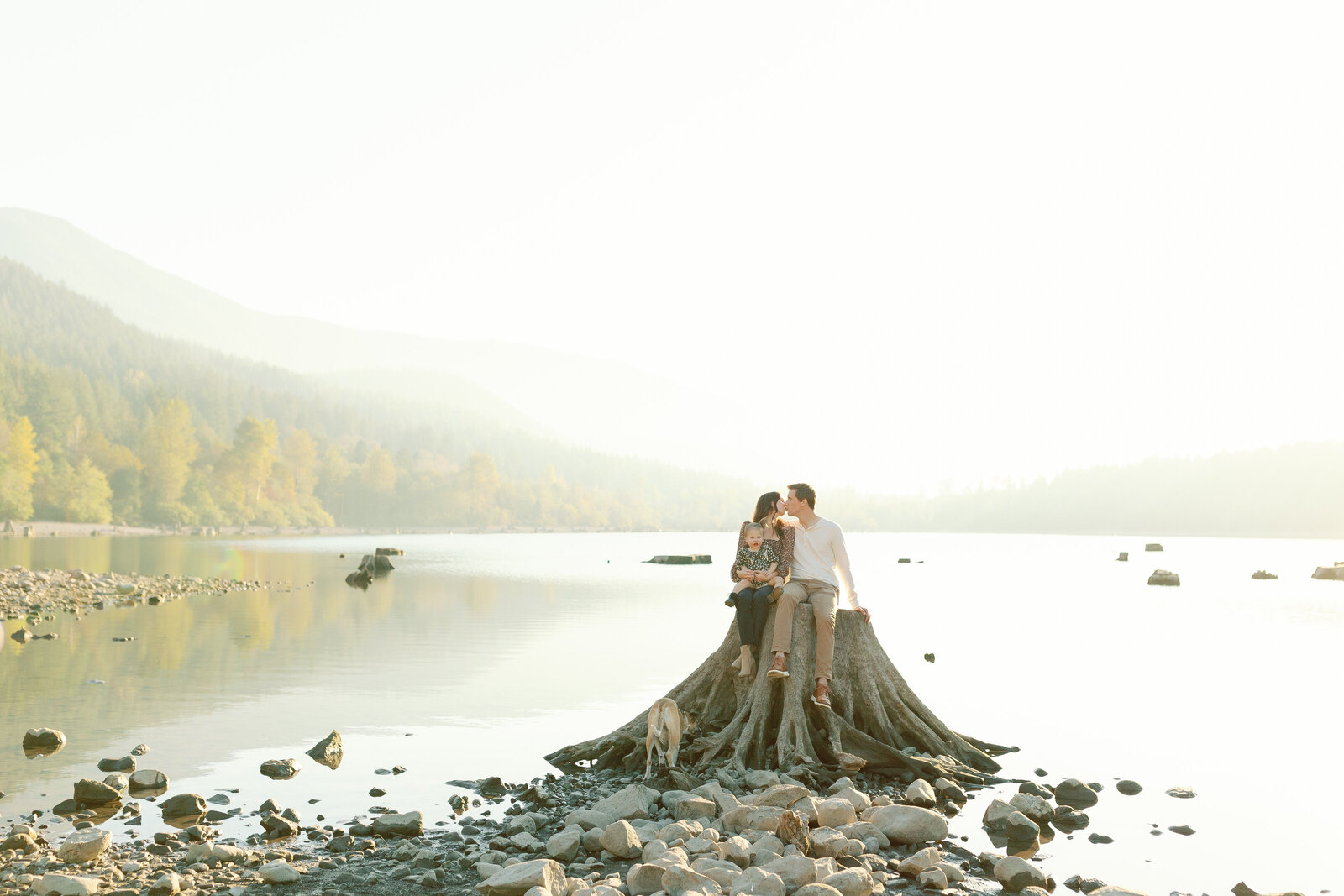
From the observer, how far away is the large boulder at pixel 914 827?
10531mm

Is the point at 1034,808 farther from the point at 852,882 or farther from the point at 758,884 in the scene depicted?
the point at 758,884

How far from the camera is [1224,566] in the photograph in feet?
357

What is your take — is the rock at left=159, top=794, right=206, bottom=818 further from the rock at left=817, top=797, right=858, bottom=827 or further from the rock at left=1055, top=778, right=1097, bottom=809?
the rock at left=1055, top=778, right=1097, bottom=809

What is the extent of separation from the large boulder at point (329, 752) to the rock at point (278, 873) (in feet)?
16.7

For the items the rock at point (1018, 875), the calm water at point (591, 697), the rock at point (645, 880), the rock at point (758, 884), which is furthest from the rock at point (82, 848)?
the rock at point (1018, 875)

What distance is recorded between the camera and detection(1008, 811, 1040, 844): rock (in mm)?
10930

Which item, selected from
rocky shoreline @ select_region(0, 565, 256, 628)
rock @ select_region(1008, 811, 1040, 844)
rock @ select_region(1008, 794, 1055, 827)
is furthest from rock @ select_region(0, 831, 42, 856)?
rocky shoreline @ select_region(0, 565, 256, 628)

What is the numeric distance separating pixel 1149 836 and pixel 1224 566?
112 meters

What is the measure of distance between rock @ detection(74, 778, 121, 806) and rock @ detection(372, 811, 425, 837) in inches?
131

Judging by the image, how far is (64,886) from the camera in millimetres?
8336

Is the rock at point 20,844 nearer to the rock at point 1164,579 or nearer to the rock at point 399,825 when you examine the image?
the rock at point 399,825

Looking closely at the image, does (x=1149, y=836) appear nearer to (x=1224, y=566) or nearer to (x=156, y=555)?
(x=156, y=555)

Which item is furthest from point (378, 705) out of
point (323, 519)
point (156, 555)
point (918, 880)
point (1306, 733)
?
point (323, 519)

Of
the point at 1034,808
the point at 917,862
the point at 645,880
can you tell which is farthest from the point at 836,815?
the point at 645,880
